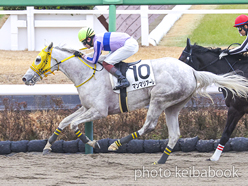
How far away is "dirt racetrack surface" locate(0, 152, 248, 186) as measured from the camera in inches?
166

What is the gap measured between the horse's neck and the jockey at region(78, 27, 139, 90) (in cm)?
12

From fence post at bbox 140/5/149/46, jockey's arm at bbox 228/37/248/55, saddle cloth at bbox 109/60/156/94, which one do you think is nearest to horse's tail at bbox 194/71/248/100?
jockey's arm at bbox 228/37/248/55

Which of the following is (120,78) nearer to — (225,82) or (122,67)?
(122,67)

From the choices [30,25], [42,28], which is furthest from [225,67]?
[30,25]

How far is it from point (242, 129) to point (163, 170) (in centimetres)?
229

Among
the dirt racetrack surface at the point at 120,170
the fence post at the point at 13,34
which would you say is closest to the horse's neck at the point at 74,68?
the dirt racetrack surface at the point at 120,170

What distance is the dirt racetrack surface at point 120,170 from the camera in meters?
4.22

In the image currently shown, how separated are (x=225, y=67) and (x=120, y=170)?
7.08 ft

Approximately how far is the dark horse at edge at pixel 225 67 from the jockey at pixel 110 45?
3.08ft

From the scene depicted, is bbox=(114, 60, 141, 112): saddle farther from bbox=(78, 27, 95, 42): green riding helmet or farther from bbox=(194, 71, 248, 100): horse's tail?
bbox=(194, 71, 248, 100): horse's tail

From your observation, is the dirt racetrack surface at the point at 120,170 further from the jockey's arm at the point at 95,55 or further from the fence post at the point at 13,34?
the fence post at the point at 13,34

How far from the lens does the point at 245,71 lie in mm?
5500

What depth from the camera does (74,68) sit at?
5.29 m

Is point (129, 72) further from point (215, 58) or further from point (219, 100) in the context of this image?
point (219, 100)
